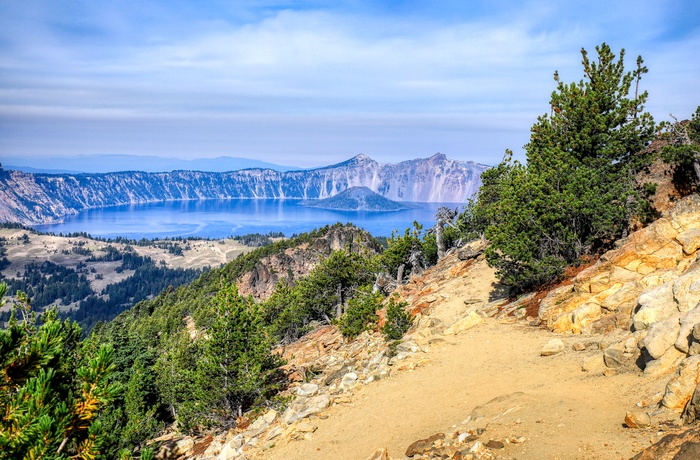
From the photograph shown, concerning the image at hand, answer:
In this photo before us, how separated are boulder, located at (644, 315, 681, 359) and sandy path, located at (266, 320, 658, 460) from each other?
32.8 inches

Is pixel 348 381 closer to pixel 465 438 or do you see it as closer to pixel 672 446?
pixel 465 438

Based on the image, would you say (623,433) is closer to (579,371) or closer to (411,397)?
(579,371)

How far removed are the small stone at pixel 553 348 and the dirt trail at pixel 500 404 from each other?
0.37m

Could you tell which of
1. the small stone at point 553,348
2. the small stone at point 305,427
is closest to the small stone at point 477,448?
the small stone at point 305,427

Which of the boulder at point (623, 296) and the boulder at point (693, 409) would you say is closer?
the boulder at point (693, 409)

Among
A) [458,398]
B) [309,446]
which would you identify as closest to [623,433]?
[458,398]

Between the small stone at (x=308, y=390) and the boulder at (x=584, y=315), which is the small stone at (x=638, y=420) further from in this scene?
the small stone at (x=308, y=390)

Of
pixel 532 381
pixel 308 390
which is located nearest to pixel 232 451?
pixel 308 390

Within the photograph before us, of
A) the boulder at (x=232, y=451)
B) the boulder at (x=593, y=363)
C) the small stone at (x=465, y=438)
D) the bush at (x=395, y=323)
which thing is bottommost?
the boulder at (x=232, y=451)

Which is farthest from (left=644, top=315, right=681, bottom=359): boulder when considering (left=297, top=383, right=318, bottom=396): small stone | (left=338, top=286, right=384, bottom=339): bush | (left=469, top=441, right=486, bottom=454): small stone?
(left=338, top=286, right=384, bottom=339): bush

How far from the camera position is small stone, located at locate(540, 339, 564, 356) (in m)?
15.5

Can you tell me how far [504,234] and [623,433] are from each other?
47.8 ft

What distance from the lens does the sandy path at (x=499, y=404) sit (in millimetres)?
9445

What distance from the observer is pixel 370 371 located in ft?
63.0
